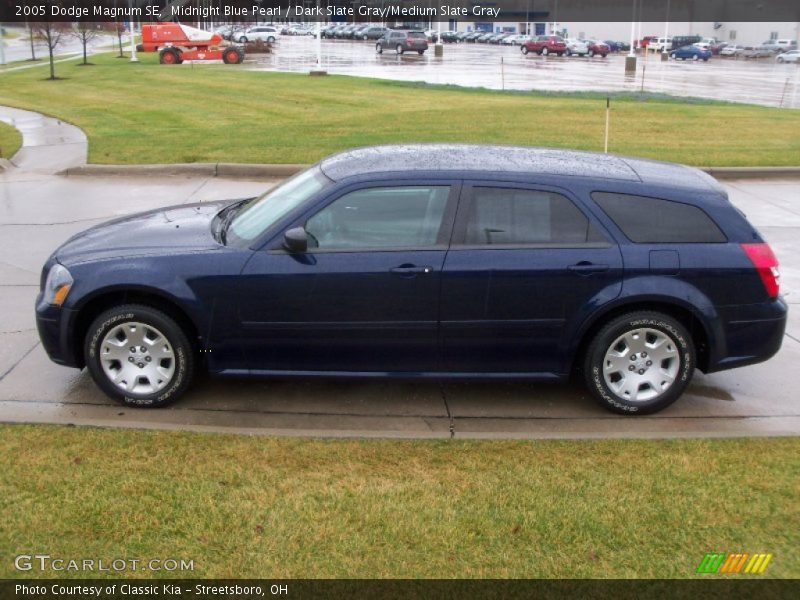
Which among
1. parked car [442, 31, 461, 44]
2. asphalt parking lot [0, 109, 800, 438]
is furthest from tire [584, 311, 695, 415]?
parked car [442, 31, 461, 44]

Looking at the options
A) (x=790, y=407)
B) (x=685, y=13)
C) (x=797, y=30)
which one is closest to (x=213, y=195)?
(x=790, y=407)

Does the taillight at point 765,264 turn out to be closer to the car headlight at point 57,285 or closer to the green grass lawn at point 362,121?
the car headlight at point 57,285

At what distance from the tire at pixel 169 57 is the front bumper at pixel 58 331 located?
4029 centimetres

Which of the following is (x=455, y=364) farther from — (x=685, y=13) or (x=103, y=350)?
(x=685, y=13)

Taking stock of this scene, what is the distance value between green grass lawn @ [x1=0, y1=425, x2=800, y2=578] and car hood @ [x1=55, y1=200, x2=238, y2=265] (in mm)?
1159

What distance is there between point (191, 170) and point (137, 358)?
8.09 metres

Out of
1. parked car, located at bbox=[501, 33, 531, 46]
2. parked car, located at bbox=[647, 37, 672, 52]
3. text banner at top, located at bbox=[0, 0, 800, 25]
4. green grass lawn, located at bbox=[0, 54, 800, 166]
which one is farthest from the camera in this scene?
text banner at top, located at bbox=[0, 0, 800, 25]

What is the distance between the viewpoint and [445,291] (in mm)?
5234

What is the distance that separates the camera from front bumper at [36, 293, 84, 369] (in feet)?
17.6

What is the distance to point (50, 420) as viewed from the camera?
17.1ft

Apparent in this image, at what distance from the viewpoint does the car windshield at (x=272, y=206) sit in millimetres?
5488

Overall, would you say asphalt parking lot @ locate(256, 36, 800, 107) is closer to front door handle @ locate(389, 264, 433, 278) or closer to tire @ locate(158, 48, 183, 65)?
tire @ locate(158, 48, 183, 65)

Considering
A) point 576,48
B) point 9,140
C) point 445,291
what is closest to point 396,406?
point 445,291

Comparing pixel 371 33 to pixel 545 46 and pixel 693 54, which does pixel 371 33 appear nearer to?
pixel 545 46
